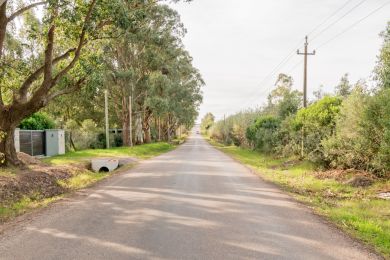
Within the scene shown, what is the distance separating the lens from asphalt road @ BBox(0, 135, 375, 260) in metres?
6.19

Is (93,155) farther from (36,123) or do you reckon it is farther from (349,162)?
(349,162)

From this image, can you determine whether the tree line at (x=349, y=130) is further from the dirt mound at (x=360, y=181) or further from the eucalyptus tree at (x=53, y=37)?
the eucalyptus tree at (x=53, y=37)

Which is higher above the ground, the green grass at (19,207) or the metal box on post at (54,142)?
the metal box on post at (54,142)

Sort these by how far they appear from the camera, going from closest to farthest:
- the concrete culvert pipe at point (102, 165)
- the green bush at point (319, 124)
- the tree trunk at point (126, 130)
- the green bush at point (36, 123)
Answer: the green bush at point (319, 124), the concrete culvert pipe at point (102, 165), the green bush at point (36, 123), the tree trunk at point (126, 130)

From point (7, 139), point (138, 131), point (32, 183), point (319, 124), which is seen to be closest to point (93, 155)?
point (7, 139)

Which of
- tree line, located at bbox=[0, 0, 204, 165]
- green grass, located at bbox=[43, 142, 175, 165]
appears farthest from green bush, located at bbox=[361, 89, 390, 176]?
green grass, located at bbox=[43, 142, 175, 165]

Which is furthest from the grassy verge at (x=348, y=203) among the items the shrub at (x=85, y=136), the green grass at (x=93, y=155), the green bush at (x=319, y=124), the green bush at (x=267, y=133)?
the shrub at (x=85, y=136)

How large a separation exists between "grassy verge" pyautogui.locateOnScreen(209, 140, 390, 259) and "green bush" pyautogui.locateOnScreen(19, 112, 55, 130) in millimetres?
17592

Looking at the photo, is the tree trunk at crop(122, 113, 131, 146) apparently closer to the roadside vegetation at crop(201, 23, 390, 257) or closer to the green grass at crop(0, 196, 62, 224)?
the roadside vegetation at crop(201, 23, 390, 257)

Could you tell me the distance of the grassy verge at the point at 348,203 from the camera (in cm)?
773

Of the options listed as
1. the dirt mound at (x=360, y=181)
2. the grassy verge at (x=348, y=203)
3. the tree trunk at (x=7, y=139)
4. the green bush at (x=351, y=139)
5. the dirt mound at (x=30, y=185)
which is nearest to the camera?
the grassy verge at (x=348, y=203)

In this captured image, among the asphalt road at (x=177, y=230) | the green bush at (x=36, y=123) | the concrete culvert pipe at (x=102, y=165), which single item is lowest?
the concrete culvert pipe at (x=102, y=165)

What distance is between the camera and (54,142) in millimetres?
29281

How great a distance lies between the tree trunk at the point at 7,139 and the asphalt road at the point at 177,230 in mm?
6592
